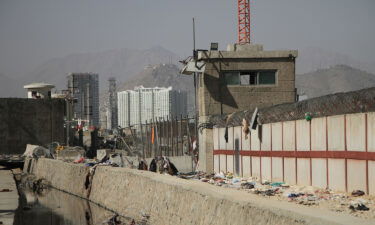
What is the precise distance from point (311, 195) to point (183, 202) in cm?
248

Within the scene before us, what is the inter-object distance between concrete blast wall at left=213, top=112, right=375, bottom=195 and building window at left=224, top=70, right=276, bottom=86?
17.4 feet

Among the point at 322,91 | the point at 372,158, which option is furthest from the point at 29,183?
the point at 322,91

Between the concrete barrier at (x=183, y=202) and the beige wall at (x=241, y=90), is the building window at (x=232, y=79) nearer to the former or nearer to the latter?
the beige wall at (x=241, y=90)

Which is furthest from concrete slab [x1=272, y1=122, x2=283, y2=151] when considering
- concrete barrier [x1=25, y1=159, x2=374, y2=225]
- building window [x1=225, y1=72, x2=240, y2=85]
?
building window [x1=225, y1=72, x2=240, y2=85]

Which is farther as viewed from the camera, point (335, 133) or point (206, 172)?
point (206, 172)

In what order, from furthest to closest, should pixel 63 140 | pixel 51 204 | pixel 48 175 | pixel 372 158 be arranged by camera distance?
1. pixel 63 140
2. pixel 48 175
3. pixel 51 204
4. pixel 372 158

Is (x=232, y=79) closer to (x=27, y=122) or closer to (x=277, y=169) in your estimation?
(x=277, y=169)

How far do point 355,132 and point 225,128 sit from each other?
8171 mm

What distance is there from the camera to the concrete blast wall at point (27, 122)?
52.7 metres

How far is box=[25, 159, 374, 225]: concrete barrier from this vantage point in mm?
8172

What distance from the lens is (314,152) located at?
1337 centimetres

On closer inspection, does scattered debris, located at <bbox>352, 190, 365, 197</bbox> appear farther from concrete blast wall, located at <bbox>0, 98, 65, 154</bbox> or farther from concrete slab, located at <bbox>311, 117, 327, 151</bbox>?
concrete blast wall, located at <bbox>0, 98, 65, 154</bbox>

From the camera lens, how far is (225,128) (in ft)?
64.2

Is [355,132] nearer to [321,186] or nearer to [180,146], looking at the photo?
[321,186]
